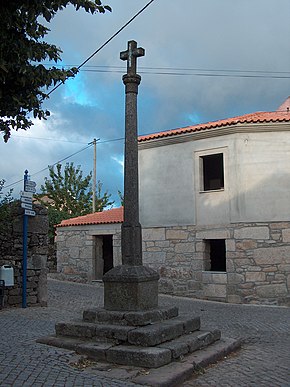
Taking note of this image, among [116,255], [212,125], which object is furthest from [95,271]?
[212,125]

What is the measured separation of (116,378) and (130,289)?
57.0 inches

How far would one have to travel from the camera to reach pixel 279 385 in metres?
4.65

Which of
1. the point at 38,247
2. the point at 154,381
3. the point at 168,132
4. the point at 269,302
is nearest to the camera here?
the point at 154,381

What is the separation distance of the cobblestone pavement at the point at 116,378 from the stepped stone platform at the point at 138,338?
0.84 ft

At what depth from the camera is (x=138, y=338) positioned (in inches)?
210

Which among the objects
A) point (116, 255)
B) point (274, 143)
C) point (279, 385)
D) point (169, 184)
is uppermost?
point (274, 143)

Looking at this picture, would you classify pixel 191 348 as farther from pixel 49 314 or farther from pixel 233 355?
pixel 49 314

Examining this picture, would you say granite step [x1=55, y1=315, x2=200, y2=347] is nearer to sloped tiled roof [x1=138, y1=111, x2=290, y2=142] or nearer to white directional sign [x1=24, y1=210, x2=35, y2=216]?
white directional sign [x1=24, y1=210, x2=35, y2=216]

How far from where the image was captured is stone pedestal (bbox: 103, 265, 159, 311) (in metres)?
5.92

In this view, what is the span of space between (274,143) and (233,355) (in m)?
7.64

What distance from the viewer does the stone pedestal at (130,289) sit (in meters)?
5.92

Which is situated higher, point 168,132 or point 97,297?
point 168,132

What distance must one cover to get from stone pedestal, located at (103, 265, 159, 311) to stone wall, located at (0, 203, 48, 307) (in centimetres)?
398

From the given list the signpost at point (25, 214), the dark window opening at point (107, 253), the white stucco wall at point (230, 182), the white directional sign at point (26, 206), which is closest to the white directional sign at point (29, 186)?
the signpost at point (25, 214)
